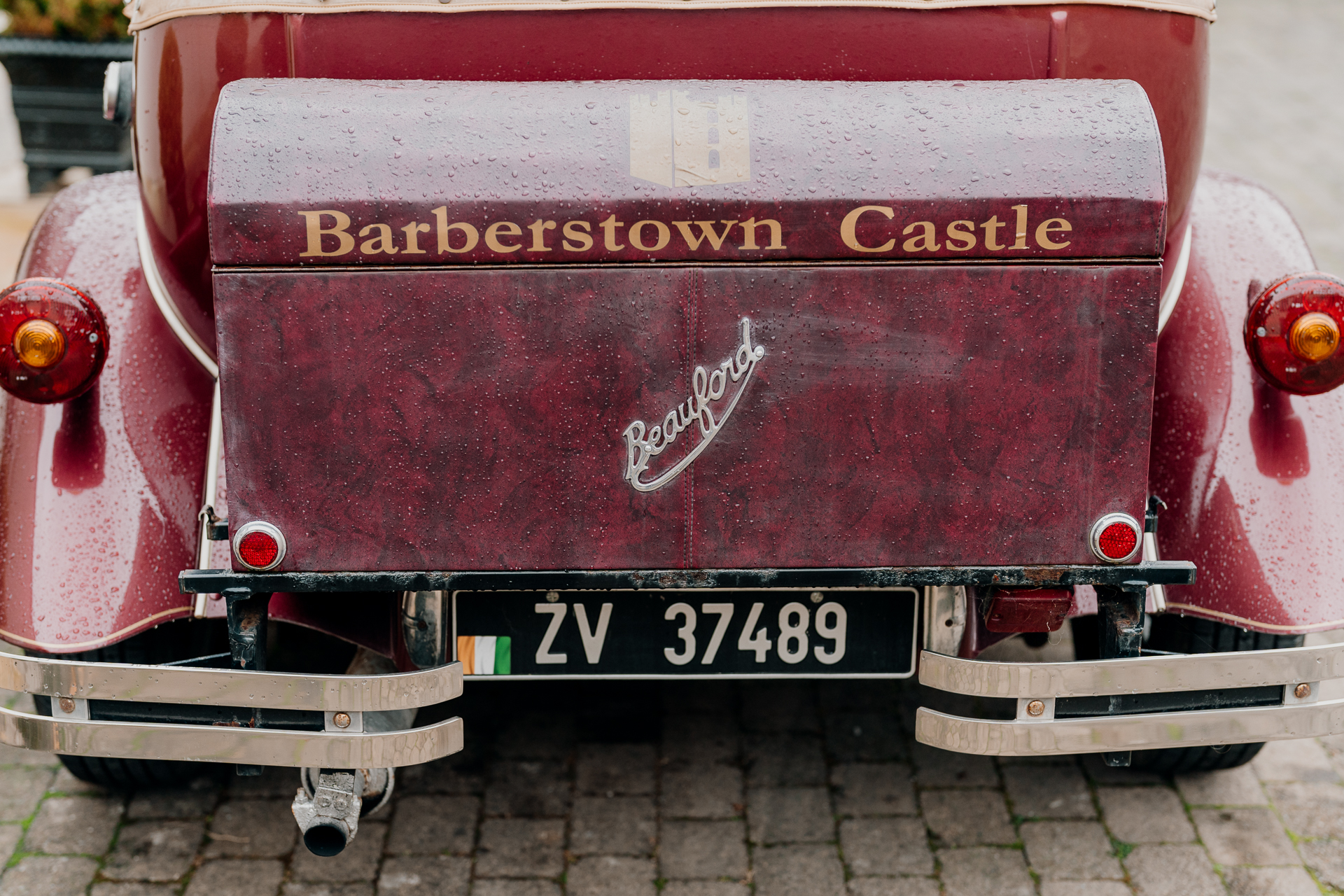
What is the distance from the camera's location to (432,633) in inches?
99.4

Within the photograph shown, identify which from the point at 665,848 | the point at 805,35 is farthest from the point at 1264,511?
the point at 665,848

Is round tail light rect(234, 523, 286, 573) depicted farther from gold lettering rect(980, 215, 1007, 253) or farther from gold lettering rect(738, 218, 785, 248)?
gold lettering rect(980, 215, 1007, 253)

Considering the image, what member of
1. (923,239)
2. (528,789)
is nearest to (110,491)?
(528,789)

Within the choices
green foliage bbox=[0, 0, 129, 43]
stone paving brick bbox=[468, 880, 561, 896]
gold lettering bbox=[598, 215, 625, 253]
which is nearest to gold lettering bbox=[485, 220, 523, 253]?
gold lettering bbox=[598, 215, 625, 253]

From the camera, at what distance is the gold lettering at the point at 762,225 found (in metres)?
2.09

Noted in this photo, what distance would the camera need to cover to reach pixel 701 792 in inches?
128

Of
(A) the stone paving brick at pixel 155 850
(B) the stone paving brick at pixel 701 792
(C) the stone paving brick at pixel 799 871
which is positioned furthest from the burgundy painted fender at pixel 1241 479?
(A) the stone paving brick at pixel 155 850

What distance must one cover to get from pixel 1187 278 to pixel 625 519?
62.0 inches

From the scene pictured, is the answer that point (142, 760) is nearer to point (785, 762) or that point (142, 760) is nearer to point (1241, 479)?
point (785, 762)

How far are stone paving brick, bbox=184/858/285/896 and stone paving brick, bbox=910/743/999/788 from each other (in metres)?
1.63

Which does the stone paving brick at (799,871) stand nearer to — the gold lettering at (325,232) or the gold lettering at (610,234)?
the gold lettering at (610,234)

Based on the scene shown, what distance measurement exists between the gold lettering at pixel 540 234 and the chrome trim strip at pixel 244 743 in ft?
2.97

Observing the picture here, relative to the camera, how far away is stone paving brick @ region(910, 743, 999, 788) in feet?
10.8

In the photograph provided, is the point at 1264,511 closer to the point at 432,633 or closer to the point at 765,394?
the point at 765,394
